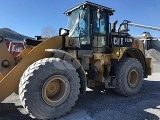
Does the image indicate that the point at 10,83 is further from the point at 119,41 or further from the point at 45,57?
the point at 119,41

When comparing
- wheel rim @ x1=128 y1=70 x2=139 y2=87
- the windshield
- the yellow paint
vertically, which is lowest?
wheel rim @ x1=128 y1=70 x2=139 y2=87

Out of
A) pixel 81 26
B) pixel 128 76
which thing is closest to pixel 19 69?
pixel 81 26

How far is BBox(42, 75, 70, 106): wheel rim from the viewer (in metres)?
4.76

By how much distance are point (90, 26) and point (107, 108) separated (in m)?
2.21

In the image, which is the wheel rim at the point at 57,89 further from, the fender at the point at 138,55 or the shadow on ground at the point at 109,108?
the fender at the point at 138,55

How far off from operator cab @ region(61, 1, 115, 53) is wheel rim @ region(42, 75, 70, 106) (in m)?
1.48

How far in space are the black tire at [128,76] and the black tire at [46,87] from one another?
1.92 metres

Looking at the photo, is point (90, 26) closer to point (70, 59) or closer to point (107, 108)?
point (70, 59)

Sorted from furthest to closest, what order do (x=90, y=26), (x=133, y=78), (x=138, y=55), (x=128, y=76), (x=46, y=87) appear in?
1. (x=138, y=55)
2. (x=133, y=78)
3. (x=128, y=76)
4. (x=90, y=26)
5. (x=46, y=87)

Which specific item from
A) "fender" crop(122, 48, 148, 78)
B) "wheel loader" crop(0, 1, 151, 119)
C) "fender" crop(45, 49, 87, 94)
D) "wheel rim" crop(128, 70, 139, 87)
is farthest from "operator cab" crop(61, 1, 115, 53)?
"wheel rim" crop(128, 70, 139, 87)

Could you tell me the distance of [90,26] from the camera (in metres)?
6.25

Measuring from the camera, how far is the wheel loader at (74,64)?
15.0 ft

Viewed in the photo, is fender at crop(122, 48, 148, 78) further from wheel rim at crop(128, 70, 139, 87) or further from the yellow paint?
the yellow paint

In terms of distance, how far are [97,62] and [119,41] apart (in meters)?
1.26
